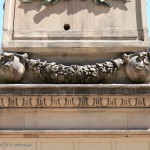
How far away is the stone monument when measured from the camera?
8219mm

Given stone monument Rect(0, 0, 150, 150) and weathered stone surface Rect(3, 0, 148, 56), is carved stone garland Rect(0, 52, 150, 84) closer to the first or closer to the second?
stone monument Rect(0, 0, 150, 150)

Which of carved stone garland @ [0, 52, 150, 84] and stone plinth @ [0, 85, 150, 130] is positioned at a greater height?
carved stone garland @ [0, 52, 150, 84]

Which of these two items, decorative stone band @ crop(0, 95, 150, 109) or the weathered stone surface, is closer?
decorative stone band @ crop(0, 95, 150, 109)

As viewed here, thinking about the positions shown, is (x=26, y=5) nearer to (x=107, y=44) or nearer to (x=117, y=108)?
(x=107, y=44)

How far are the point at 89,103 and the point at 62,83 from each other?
0.71 m

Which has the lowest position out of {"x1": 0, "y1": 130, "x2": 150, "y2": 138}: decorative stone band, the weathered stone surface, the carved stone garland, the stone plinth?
{"x1": 0, "y1": 130, "x2": 150, "y2": 138}: decorative stone band

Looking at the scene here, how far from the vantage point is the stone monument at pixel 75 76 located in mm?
8219

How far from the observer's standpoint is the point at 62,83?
8547 mm

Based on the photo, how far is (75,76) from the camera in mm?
8508

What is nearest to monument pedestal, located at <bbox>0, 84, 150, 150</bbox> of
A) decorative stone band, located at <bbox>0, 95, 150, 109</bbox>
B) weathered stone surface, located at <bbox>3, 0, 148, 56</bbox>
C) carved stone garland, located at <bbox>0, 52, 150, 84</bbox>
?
decorative stone band, located at <bbox>0, 95, 150, 109</bbox>

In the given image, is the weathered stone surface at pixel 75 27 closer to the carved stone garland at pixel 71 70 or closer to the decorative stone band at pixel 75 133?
the carved stone garland at pixel 71 70

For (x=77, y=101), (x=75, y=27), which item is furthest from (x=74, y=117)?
(x=75, y=27)

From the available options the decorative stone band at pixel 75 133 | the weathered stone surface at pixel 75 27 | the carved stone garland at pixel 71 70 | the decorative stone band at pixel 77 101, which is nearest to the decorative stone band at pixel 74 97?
the decorative stone band at pixel 77 101
